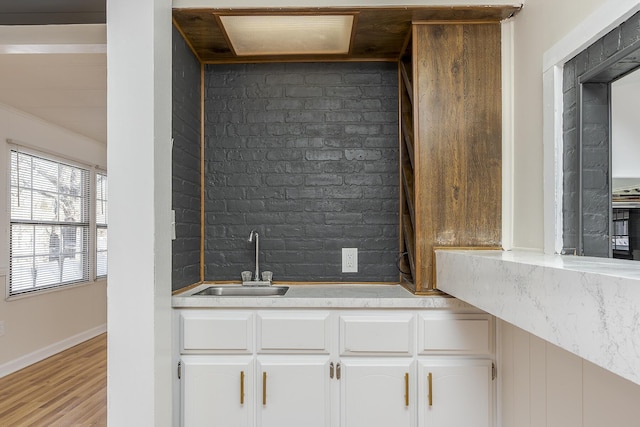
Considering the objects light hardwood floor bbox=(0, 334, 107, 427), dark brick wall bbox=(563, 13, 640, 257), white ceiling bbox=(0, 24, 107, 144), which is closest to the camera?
dark brick wall bbox=(563, 13, 640, 257)

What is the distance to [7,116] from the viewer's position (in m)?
3.93

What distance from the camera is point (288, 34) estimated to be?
7.24ft

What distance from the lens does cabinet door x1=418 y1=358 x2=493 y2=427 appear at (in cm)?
191

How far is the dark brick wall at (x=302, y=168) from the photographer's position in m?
2.47

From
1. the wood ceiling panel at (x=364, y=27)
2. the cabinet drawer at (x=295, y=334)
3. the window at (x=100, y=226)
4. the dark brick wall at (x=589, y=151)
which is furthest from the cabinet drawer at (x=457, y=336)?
the window at (x=100, y=226)

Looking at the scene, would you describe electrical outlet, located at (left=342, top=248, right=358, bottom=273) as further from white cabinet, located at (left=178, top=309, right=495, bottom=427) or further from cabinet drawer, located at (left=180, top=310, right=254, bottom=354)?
cabinet drawer, located at (left=180, top=310, right=254, bottom=354)

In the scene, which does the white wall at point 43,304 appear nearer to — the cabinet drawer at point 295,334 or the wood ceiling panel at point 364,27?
the wood ceiling panel at point 364,27

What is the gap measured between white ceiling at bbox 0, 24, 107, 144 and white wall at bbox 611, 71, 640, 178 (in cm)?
235

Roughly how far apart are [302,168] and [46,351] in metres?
3.69

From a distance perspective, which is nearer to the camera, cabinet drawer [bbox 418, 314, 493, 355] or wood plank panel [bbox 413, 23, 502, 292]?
cabinet drawer [bbox 418, 314, 493, 355]

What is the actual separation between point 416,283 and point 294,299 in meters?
0.58

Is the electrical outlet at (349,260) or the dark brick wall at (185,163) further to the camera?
the electrical outlet at (349,260)

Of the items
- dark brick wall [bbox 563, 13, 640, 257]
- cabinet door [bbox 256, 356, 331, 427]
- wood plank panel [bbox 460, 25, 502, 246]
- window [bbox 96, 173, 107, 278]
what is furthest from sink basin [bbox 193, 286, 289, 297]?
window [bbox 96, 173, 107, 278]

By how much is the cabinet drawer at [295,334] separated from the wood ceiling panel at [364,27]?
140cm
